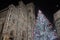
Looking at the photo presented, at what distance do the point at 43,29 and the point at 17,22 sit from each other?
3.35 meters

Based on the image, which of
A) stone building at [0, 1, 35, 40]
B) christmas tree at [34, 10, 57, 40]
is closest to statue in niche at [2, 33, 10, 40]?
stone building at [0, 1, 35, 40]

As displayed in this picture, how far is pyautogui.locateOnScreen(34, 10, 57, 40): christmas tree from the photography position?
10.6 m

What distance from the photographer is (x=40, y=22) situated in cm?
1109

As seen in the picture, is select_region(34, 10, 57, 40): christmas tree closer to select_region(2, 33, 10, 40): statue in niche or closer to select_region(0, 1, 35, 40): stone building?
select_region(0, 1, 35, 40): stone building

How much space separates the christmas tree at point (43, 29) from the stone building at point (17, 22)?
809 millimetres

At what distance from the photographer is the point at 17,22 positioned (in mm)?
8562

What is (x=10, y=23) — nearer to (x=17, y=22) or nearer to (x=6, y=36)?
(x=17, y=22)

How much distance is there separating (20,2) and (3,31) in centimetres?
360

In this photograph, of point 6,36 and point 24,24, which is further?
point 24,24

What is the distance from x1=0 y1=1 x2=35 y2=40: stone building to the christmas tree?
31.9 inches

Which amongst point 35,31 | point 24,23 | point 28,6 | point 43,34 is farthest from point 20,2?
point 43,34

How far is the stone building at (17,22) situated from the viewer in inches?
299

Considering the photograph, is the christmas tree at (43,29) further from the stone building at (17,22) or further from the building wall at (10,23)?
the building wall at (10,23)

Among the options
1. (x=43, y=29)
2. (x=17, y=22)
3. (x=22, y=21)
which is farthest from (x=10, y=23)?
(x=43, y=29)
